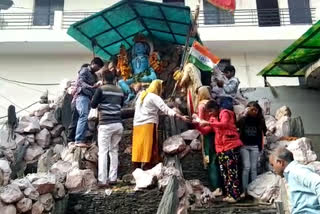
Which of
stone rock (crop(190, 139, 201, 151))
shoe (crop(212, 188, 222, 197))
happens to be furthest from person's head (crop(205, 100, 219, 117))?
shoe (crop(212, 188, 222, 197))

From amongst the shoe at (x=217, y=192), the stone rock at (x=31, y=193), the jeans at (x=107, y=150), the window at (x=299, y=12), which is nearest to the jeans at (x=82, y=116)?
the jeans at (x=107, y=150)

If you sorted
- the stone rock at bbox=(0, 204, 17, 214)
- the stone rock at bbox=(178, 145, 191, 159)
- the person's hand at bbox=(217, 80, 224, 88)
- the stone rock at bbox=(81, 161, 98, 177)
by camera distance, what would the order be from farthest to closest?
the person's hand at bbox=(217, 80, 224, 88) < the stone rock at bbox=(178, 145, 191, 159) < the stone rock at bbox=(81, 161, 98, 177) < the stone rock at bbox=(0, 204, 17, 214)

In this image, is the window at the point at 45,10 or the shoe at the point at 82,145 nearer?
the shoe at the point at 82,145

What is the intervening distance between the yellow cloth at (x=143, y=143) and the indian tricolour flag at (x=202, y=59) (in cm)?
206

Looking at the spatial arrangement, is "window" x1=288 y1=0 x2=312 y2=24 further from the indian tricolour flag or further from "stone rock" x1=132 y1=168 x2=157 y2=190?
"stone rock" x1=132 y1=168 x2=157 y2=190

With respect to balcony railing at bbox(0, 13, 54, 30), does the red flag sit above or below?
below

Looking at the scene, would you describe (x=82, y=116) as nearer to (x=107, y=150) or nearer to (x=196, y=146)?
(x=107, y=150)

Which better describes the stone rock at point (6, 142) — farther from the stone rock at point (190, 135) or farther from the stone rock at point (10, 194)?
the stone rock at point (190, 135)

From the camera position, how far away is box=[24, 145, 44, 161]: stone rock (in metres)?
7.96

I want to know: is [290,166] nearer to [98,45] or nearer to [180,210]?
[180,210]

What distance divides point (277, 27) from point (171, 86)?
489 centimetres

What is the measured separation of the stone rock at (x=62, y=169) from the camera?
227 inches

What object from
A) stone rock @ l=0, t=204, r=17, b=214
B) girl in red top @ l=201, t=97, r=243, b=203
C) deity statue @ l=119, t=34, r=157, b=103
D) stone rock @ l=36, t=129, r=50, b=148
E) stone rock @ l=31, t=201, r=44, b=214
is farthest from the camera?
deity statue @ l=119, t=34, r=157, b=103

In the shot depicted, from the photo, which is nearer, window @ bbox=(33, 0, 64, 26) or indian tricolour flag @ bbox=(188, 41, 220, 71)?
indian tricolour flag @ bbox=(188, 41, 220, 71)
